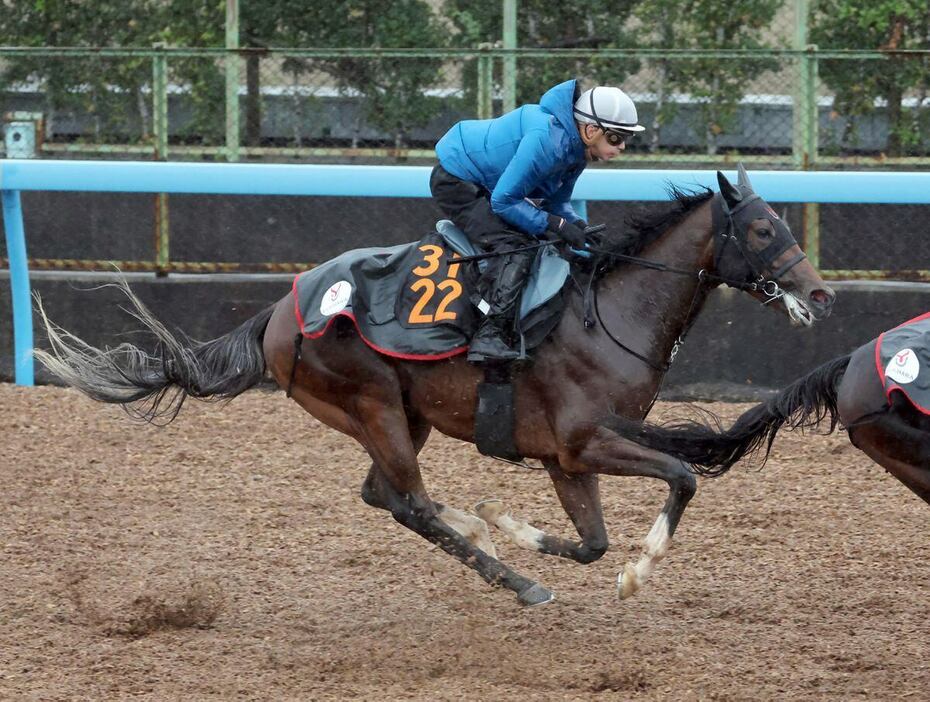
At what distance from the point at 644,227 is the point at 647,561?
124 cm

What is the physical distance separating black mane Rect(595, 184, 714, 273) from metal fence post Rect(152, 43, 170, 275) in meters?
4.37

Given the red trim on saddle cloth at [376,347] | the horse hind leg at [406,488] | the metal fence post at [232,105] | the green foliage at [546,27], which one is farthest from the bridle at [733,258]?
the metal fence post at [232,105]

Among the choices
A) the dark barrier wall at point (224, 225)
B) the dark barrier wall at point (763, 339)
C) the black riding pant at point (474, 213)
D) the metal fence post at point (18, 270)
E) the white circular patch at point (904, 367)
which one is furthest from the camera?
the dark barrier wall at point (224, 225)

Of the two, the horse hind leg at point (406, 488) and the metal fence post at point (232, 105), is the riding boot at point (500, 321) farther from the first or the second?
the metal fence post at point (232, 105)

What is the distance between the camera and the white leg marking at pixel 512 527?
16.5ft

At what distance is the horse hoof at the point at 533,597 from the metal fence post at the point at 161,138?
447cm

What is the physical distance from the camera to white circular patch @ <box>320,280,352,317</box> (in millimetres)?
5012

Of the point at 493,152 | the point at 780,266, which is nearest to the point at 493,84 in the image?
the point at 493,152

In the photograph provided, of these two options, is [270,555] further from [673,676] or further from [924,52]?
[924,52]

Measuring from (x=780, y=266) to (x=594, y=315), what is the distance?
0.69 m

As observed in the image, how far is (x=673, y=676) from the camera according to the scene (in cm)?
423

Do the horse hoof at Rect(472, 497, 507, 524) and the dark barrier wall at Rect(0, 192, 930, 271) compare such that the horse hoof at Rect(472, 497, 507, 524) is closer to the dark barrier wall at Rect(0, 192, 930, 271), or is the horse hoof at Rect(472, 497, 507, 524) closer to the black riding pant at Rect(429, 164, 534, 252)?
the black riding pant at Rect(429, 164, 534, 252)

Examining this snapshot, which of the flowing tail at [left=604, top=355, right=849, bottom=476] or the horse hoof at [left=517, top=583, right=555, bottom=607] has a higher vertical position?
the flowing tail at [left=604, top=355, right=849, bottom=476]

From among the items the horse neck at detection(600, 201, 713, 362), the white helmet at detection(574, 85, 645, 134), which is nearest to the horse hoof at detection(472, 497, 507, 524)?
the horse neck at detection(600, 201, 713, 362)
